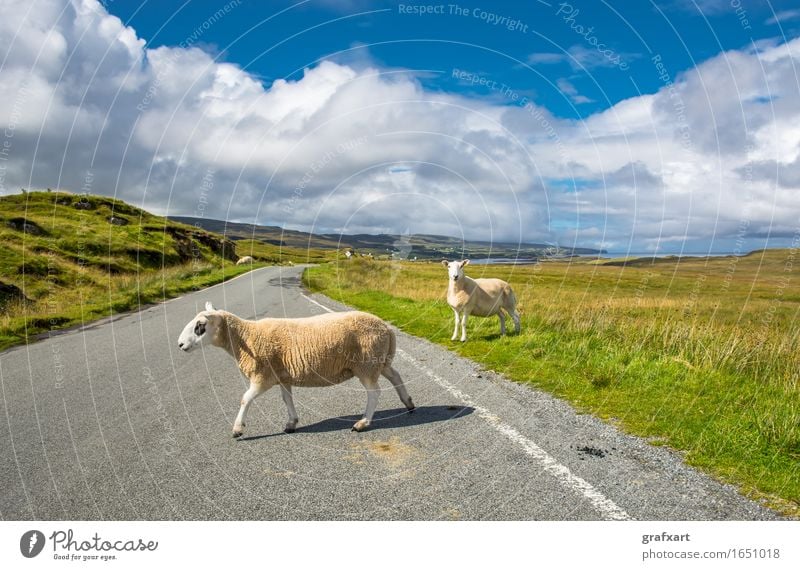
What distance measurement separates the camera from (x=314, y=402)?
8.00 metres

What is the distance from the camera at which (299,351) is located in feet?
21.1

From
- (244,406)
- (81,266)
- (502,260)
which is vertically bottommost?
(81,266)

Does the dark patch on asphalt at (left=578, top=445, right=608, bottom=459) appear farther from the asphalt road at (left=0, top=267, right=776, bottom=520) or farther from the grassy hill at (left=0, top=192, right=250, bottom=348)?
the grassy hill at (left=0, top=192, right=250, bottom=348)

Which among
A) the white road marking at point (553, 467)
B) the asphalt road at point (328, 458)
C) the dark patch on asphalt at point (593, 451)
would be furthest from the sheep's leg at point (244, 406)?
the dark patch on asphalt at point (593, 451)

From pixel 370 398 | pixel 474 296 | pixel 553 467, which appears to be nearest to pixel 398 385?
pixel 370 398

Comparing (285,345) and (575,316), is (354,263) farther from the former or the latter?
(285,345)

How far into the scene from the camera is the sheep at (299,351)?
20.9 feet

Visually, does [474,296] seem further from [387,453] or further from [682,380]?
[387,453]

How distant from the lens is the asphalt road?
4352 millimetres

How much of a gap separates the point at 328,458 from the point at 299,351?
4.70ft

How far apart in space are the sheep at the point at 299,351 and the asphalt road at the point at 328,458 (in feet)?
1.98

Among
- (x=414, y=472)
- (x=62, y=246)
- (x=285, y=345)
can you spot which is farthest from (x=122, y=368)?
(x=62, y=246)

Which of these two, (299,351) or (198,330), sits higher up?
(198,330)

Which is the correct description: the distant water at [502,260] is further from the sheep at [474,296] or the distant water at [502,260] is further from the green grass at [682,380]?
the green grass at [682,380]
